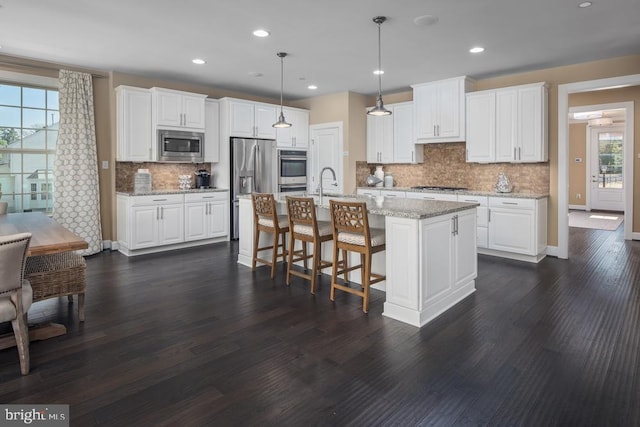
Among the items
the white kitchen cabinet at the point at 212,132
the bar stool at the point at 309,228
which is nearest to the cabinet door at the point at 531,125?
the bar stool at the point at 309,228

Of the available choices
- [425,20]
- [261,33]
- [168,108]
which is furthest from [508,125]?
[168,108]

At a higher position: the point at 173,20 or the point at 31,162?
the point at 173,20

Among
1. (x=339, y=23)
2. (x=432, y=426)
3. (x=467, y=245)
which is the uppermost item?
(x=339, y=23)

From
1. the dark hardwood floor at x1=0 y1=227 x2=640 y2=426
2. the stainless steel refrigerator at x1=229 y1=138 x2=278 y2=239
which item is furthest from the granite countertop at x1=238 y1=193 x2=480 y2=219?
the stainless steel refrigerator at x1=229 y1=138 x2=278 y2=239

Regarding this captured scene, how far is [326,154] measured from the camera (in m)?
7.42

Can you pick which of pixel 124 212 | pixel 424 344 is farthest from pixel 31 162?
pixel 424 344

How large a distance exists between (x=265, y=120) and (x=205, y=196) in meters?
1.76

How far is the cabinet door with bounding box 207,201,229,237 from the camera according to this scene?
634cm

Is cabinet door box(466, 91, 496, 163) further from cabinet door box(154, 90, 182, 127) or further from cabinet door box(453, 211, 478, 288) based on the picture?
cabinet door box(154, 90, 182, 127)

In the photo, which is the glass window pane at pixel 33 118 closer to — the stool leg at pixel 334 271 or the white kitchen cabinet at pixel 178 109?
the white kitchen cabinet at pixel 178 109

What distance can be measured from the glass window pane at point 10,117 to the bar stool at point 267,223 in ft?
11.5

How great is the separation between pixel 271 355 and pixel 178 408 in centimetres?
70

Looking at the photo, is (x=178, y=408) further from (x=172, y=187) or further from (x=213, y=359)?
(x=172, y=187)

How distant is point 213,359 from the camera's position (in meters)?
2.53
